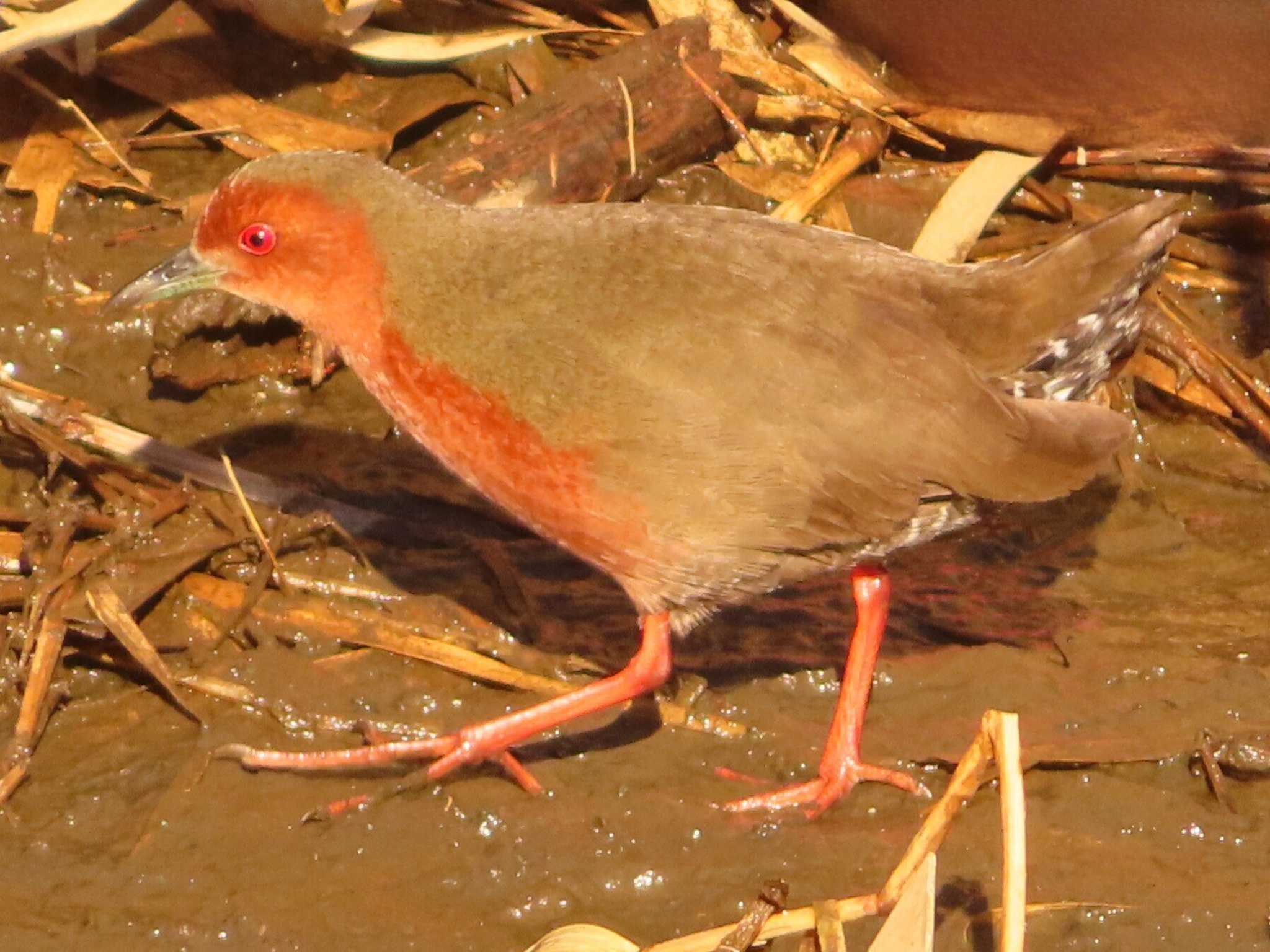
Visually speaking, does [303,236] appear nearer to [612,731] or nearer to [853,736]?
[612,731]

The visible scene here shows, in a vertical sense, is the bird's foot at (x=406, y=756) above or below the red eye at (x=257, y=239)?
below

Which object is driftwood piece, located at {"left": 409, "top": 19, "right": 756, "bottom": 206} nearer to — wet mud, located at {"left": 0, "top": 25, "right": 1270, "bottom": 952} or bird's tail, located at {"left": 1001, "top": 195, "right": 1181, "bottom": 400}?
wet mud, located at {"left": 0, "top": 25, "right": 1270, "bottom": 952}

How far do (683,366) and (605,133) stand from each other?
4.95 feet

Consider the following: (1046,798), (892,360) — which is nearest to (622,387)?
(892,360)

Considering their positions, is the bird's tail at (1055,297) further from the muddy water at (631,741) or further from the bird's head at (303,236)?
the bird's head at (303,236)

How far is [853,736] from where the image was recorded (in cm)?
413

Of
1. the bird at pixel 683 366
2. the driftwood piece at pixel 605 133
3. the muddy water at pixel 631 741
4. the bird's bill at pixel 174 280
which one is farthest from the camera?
the driftwood piece at pixel 605 133

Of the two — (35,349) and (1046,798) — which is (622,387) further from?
(35,349)

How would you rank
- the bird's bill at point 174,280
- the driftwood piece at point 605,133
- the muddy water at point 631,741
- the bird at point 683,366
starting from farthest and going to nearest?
1. the driftwood piece at point 605,133
2. the bird's bill at point 174,280
3. the muddy water at point 631,741
4. the bird at point 683,366

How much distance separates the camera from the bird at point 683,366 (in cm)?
368

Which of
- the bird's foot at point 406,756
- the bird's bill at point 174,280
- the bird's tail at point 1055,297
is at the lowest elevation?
the bird's foot at point 406,756

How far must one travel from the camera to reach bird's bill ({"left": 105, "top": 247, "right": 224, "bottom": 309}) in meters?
4.04

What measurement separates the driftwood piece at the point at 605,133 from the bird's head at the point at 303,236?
32.5 inches

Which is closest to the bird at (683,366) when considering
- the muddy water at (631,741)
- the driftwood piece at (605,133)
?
the muddy water at (631,741)
